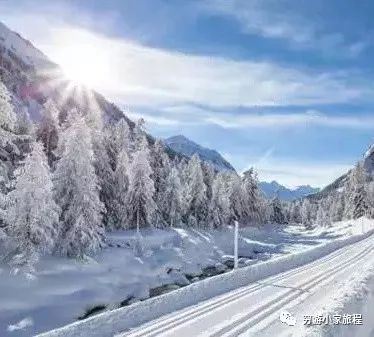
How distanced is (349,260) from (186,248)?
3318 centimetres

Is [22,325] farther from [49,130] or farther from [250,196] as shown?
[250,196]

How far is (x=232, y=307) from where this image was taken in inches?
646

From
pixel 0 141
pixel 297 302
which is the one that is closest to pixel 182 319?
pixel 297 302

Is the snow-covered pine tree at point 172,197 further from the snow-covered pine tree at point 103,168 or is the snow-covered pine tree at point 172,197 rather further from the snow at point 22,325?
the snow at point 22,325

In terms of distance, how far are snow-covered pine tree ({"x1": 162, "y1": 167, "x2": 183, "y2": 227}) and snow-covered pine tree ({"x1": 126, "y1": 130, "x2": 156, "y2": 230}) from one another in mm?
15317

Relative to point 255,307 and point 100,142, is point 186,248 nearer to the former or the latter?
point 100,142

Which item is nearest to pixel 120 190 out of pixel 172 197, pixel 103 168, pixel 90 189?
pixel 103 168

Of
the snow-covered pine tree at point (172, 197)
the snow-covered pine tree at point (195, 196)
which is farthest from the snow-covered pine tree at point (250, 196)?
the snow-covered pine tree at point (172, 197)

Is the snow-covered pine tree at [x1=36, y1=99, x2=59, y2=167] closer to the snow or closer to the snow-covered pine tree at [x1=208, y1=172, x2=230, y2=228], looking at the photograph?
the snow

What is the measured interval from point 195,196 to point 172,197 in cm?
899

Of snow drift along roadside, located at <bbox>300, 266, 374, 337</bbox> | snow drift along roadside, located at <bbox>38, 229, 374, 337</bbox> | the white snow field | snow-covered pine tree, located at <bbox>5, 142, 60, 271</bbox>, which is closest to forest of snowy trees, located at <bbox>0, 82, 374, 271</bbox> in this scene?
snow-covered pine tree, located at <bbox>5, 142, 60, 271</bbox>

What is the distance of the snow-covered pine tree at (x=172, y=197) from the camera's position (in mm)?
79625

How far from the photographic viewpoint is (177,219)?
83312mm

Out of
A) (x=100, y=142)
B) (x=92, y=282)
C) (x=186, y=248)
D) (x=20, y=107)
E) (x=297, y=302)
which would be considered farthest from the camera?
(x=20, y=107)
